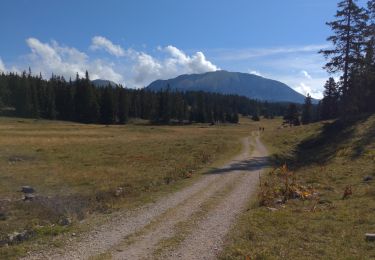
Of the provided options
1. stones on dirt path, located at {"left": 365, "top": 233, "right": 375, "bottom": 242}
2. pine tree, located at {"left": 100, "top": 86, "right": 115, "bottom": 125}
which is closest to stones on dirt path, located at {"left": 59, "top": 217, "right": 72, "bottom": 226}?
stones on dirt path, located at {"left": 365, "top": 233, "right": 375, "bottom": 242}

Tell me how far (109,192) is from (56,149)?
27323 mm

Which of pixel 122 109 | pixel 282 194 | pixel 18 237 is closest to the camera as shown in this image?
pixel 18 237

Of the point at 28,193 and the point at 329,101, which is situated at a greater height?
the point at 329,101

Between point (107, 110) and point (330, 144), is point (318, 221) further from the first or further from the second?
point (107, 110)

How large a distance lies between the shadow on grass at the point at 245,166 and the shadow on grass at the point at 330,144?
1.40 meters

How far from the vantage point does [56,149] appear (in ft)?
157

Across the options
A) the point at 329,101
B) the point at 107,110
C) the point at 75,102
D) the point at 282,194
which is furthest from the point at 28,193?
the point at 75,102

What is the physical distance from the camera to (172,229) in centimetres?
1441

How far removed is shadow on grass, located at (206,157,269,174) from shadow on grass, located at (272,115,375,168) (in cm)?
140

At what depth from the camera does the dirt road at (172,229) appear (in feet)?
39.2

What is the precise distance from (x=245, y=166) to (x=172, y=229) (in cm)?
1906

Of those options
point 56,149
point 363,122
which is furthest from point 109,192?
point 363,122

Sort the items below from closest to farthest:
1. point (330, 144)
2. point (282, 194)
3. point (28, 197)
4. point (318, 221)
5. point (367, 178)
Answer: point (318, 221)
point (282, 194)
point (28, 197)
point (367, 178)
point (330, 144)

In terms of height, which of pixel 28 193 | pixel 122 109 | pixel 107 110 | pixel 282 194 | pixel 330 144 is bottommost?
pixel 28 193
